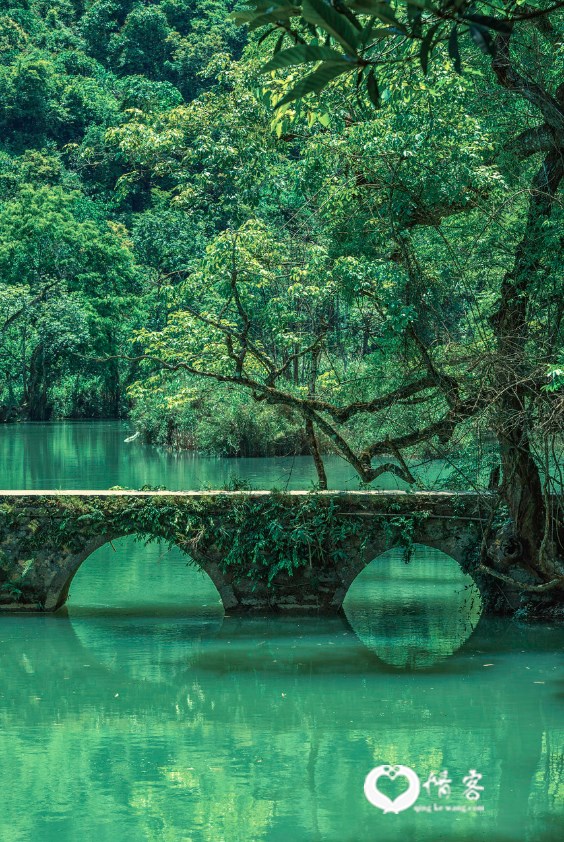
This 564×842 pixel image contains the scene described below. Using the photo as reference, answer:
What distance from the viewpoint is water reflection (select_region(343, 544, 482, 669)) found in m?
12.7

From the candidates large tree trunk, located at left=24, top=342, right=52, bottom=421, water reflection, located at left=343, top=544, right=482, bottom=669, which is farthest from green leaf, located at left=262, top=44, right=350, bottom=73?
large tree trunk, located at left=24, top=342, right=52, bottom=421

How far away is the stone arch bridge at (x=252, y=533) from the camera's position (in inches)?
526

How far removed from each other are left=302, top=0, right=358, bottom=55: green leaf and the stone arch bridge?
10.7 m

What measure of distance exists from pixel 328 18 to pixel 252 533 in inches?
429

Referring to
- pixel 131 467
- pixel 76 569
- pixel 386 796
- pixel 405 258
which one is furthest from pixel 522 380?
pixel 131 467

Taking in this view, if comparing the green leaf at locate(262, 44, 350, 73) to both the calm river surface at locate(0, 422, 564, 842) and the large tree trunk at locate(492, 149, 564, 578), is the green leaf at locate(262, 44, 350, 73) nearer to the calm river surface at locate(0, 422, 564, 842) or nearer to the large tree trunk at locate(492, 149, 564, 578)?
the calm river surface at locate(0, 422, 564, 842)

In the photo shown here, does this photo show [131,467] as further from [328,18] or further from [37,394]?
[328,18]

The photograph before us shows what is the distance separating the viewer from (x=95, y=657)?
12.2m

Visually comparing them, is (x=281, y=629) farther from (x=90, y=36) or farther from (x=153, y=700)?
(x=90, y=36)

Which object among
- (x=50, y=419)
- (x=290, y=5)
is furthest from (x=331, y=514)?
(x=50, y=419)

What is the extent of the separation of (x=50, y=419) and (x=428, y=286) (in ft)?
116

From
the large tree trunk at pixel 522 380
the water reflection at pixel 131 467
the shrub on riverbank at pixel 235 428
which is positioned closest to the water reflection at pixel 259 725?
the large tree trunk at pixel 522 380

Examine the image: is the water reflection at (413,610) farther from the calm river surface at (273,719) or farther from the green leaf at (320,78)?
the green leaf at (320,78)

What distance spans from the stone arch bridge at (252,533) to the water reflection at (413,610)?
72cm
